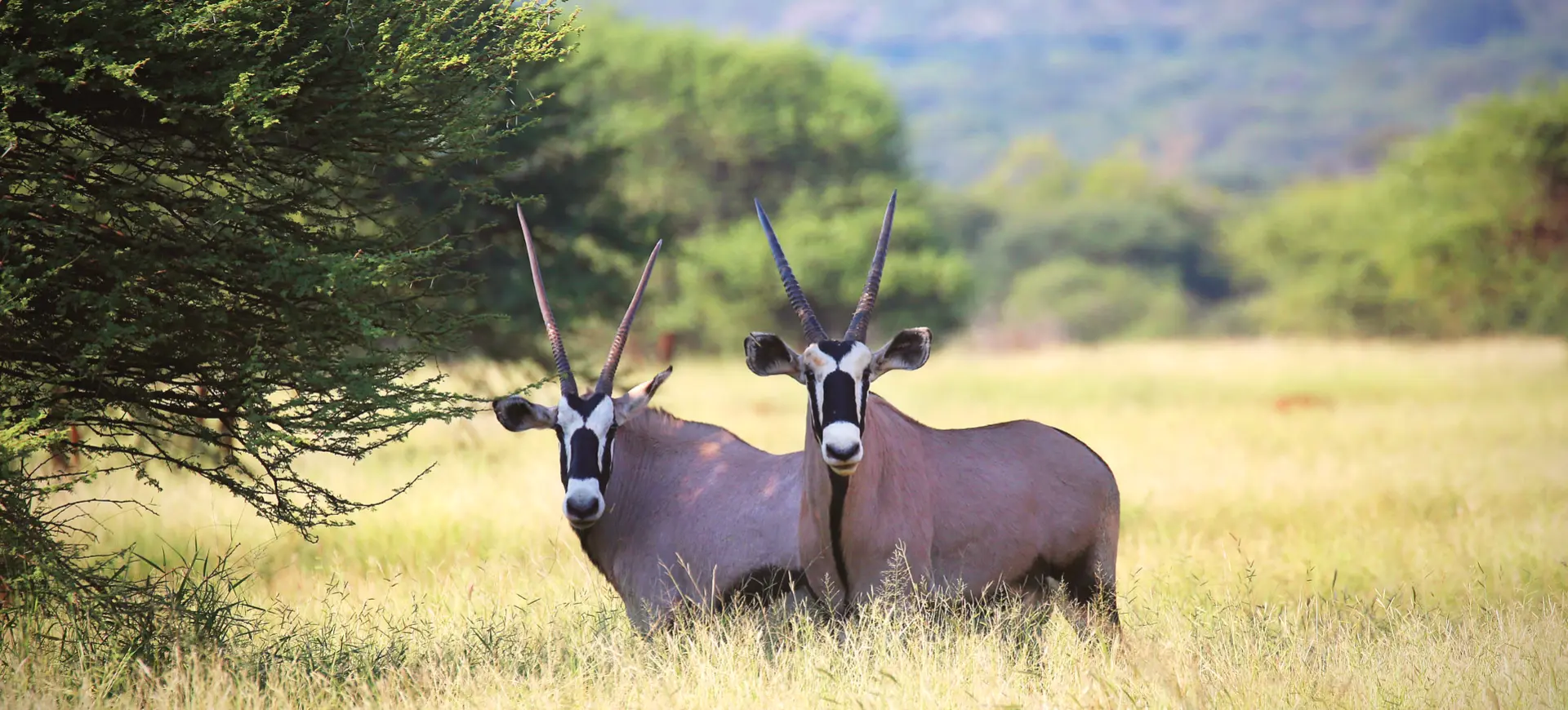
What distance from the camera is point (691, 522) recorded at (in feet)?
24.7

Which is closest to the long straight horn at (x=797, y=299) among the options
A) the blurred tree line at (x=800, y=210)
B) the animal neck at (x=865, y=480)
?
the animal neck at (x=865, y=480)

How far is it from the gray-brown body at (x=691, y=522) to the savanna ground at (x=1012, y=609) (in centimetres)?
25

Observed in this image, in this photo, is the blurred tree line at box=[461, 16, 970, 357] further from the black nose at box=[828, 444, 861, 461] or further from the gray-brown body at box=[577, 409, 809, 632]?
the black nose at box=[828, 444, 861, 461]

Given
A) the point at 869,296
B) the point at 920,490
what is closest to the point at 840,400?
the point at 869,296

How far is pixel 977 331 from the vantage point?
70875 mm

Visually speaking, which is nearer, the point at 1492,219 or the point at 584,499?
the point at 584,499

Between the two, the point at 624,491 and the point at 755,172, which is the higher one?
the point at 755,172

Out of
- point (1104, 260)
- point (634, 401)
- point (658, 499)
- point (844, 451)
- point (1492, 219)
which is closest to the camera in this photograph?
point (844, 451)

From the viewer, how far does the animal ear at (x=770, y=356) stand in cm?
641

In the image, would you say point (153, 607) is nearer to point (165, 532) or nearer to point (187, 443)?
point (165, 532)

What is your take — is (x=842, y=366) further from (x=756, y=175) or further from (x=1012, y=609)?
(x=756, y=175)

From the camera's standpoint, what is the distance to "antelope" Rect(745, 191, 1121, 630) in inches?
244

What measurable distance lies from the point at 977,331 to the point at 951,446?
211ft

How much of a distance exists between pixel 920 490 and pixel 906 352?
710mm
